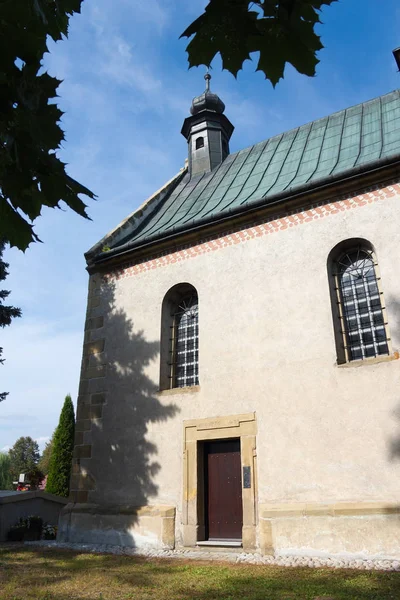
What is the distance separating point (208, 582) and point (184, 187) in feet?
37.2

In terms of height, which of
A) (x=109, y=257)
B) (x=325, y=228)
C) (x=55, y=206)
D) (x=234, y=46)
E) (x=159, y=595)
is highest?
(x=109, y=257)

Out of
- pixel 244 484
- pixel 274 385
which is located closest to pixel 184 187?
pixel 274 385

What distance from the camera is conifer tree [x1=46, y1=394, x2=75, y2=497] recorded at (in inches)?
831

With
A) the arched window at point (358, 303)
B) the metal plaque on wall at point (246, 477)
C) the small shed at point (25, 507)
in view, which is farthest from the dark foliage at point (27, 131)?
the small shed at point (25, 507)

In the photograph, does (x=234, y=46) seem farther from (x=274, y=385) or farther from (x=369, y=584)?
(x=274, y=385)

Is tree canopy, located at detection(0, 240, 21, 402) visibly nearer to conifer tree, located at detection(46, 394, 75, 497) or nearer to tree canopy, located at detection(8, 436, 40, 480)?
conifer tree, located at detection(46, 394, 75, 497)

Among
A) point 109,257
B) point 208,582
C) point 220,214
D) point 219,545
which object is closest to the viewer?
point 208,582

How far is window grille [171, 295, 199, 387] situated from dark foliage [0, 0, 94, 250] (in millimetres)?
8340

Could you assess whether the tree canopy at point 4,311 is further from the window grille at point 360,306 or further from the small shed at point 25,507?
the window grille at point 360,306

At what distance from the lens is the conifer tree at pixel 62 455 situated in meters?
21.1

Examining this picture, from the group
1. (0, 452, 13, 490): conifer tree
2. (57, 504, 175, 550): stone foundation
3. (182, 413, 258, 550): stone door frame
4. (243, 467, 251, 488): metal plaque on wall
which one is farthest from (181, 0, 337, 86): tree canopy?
(0, 452, 13, 490): conifer tree

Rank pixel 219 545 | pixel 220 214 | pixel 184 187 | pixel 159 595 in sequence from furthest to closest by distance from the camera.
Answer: pixel 184 187
pixel 220 214
pixel 219 545
pixel 159 595

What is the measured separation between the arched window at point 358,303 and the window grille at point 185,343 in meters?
3.17

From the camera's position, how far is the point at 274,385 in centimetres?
885
